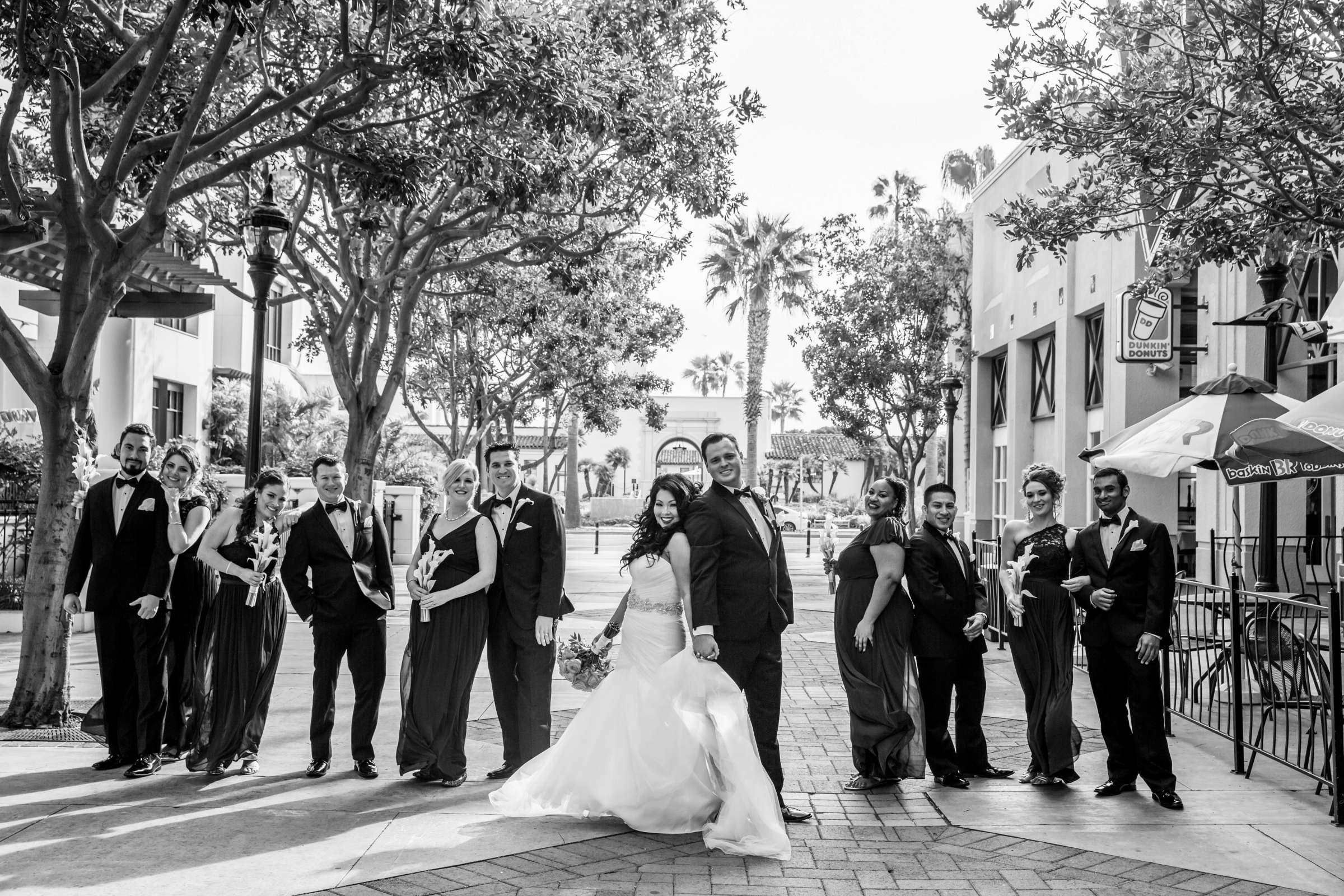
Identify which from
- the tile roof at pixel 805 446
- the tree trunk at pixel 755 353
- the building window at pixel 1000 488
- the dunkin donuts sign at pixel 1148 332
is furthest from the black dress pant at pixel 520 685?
the tile roof at pixel 805 446

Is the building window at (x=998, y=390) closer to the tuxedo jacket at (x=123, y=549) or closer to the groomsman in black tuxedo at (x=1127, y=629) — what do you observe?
the groomsman in black tuxedo at (x=1127, y=629)

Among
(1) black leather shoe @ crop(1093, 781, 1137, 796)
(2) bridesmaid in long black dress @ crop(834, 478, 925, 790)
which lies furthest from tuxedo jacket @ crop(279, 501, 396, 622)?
(1) black leather shoe @ crop(1093, 781, 1137, 796)

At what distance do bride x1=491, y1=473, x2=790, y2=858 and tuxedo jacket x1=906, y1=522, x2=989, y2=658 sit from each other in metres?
1.57

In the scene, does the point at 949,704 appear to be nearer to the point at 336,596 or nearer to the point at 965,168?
the point at 336,596

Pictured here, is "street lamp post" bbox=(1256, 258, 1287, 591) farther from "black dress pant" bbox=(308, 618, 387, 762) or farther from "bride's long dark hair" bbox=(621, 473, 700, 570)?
"black dress pant" bbox=(308, 618, 387, 762)

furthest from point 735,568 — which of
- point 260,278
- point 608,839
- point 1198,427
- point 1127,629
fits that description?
point 260,278

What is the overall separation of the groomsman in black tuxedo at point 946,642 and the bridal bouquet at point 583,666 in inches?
75.7

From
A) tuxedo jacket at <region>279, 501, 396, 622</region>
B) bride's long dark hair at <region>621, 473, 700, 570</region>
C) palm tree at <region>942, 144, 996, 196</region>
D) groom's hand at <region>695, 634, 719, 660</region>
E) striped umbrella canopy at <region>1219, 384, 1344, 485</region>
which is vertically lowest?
groom's hand at <region>695, 634, 719, 660</region>

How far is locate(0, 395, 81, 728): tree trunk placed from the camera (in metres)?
8.04

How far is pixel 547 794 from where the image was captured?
19.9ft

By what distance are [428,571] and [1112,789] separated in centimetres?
416

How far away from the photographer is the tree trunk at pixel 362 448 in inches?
622

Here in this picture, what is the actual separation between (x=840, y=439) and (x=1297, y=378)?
63.3 meters

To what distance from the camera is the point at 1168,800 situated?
6434 mm
